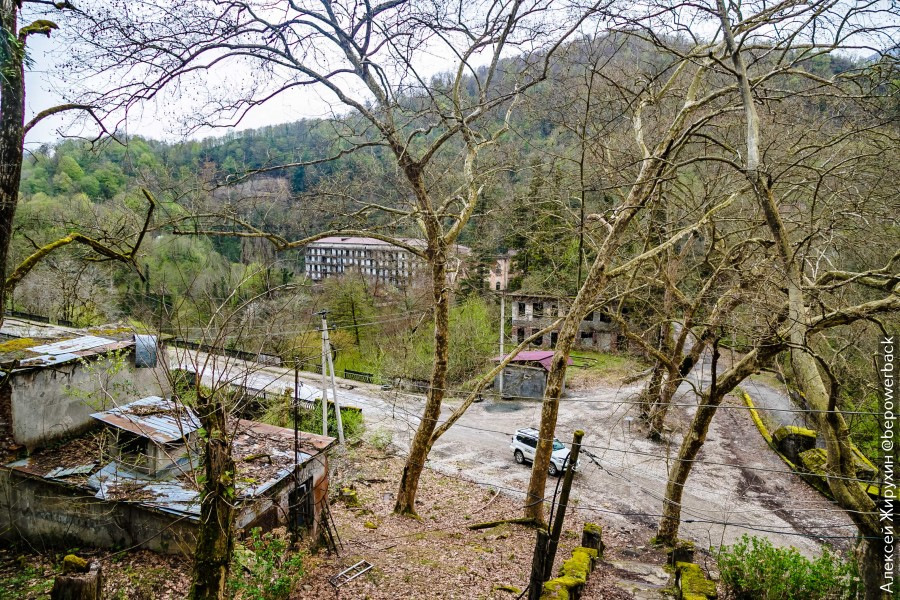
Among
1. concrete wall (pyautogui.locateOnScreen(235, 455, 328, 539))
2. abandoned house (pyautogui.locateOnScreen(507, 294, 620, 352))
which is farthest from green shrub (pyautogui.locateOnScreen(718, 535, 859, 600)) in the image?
abandoned house (pyautogui.locateOnScreen(507, 294, 620, 352))

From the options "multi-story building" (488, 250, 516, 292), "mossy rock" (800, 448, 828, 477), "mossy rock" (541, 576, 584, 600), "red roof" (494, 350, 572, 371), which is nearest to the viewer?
"mossy rock" (541, 576, 584, 600)

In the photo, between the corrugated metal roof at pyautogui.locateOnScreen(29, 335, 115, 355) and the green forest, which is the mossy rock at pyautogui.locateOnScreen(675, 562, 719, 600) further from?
the corrugated metal roof at pyautogui.locateOnScreen(29, 335, 115, 355)

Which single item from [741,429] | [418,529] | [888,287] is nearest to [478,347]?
[741,429]

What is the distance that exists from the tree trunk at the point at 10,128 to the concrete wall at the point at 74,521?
12.5ft

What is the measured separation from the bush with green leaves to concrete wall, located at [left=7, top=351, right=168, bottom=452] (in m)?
2.88

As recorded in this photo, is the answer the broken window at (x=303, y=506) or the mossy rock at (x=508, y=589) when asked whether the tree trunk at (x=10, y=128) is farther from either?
the mossy rock at (x=508, y=589)

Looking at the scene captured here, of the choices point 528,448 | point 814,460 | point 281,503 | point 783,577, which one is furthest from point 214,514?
point 814,460

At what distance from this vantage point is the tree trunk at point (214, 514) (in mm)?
4625

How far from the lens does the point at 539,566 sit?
5.04 metres

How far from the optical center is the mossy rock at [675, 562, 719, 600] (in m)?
5.86

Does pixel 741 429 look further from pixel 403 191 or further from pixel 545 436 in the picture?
pixel 403 191

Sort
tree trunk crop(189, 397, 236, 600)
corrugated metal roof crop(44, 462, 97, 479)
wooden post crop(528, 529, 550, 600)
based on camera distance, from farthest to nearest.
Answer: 1. corrugated metal roof crop(44, 462, 97, 479)
2. wooden post crop(528, 529, 550, 600)
3. tree trunk crop(189, 397, 236, 600)

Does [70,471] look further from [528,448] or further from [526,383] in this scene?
[526,383]

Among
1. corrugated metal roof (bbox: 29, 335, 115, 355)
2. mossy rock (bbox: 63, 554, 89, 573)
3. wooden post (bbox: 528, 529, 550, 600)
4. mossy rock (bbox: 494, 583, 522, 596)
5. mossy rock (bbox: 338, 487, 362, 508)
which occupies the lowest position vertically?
mossy rock (bbox: 338, 487, 362, 508)
